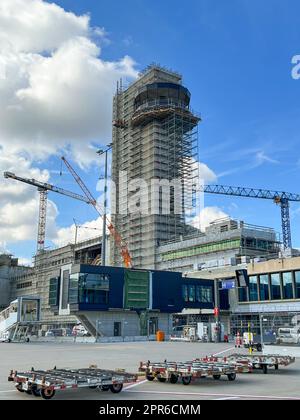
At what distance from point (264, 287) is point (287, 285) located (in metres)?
4.74

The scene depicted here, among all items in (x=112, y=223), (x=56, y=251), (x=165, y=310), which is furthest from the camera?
(x=56, y=251)

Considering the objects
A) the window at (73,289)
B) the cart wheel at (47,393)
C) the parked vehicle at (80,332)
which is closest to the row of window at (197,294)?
the parked vehicle at (80,332)

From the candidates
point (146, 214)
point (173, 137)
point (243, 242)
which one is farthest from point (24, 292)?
point (243, 242)

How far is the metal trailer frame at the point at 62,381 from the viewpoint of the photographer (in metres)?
14.4

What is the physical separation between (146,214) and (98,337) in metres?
65.4

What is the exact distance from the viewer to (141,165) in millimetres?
131875

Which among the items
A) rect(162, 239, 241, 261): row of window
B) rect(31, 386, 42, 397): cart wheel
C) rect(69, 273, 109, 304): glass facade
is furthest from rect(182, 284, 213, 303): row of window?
rect(31, 386, 42, 397): cart wheel

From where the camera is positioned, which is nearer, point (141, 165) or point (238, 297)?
point (238, 297)

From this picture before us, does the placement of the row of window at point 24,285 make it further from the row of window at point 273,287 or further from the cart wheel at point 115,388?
the cart wheel at point 115,388

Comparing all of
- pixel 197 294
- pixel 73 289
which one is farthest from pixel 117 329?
pixel 197 294

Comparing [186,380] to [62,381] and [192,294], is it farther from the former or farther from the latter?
[192,294]

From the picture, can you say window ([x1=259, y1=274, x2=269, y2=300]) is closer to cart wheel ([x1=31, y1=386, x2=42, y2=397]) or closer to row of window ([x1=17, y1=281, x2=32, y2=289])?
cart wheel ([x1=31, y1=386, x2=42, y2=397])

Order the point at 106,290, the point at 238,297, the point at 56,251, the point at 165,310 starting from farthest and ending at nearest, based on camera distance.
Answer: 1. the point at 56,251
2. the point at 238,297
3. the point at 165,310
4. the point at 106,290

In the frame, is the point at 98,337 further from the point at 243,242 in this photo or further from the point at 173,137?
the point at 173,137
